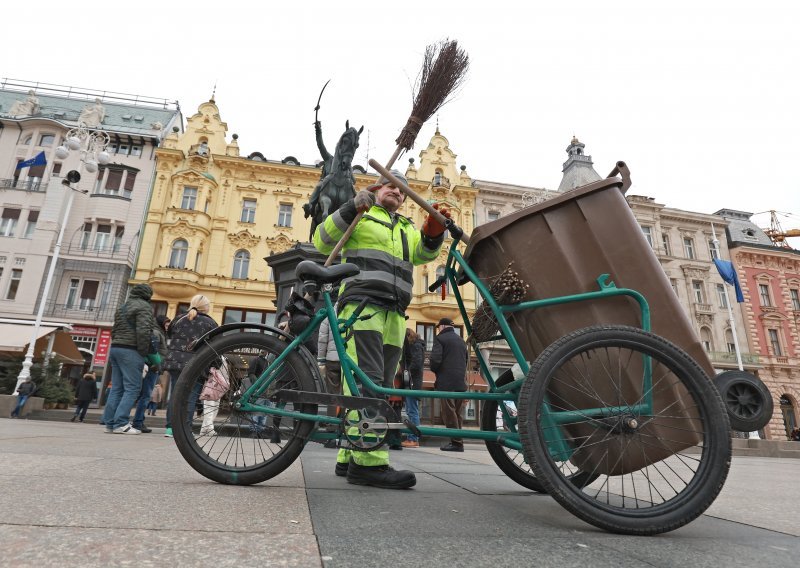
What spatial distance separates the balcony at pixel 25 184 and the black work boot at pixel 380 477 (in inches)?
1150

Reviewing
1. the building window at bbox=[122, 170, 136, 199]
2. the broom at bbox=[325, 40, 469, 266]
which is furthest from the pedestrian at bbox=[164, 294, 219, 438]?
the building window at bbox=[122, 170, 136, 199]

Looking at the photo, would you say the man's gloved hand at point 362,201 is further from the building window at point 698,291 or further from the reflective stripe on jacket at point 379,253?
the building window at point 698,291

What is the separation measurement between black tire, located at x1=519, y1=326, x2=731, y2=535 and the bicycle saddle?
1026 mm

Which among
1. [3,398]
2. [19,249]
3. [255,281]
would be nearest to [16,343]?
[3,398]

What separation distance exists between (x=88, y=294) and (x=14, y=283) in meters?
3.77

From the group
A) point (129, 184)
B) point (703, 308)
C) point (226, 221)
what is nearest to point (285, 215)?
point (226, 221)

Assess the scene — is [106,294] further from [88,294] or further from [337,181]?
[337,181]

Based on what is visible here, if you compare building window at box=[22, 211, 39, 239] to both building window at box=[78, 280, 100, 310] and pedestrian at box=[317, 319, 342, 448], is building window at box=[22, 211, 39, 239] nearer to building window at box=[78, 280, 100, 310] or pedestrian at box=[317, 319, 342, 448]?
building window at box=[78, 280, 100, 310]

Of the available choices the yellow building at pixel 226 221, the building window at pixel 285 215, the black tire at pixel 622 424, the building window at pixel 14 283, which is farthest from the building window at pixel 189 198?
the black tire at pixel 622 424

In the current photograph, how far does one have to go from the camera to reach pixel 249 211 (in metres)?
25.3

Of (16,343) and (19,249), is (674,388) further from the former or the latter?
(19,249)

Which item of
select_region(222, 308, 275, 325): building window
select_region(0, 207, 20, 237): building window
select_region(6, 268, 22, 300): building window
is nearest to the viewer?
select_region(6, 268, 22, 300): building window

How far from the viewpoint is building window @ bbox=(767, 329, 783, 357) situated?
29297 millimetres

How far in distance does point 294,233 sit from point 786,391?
30847mm
